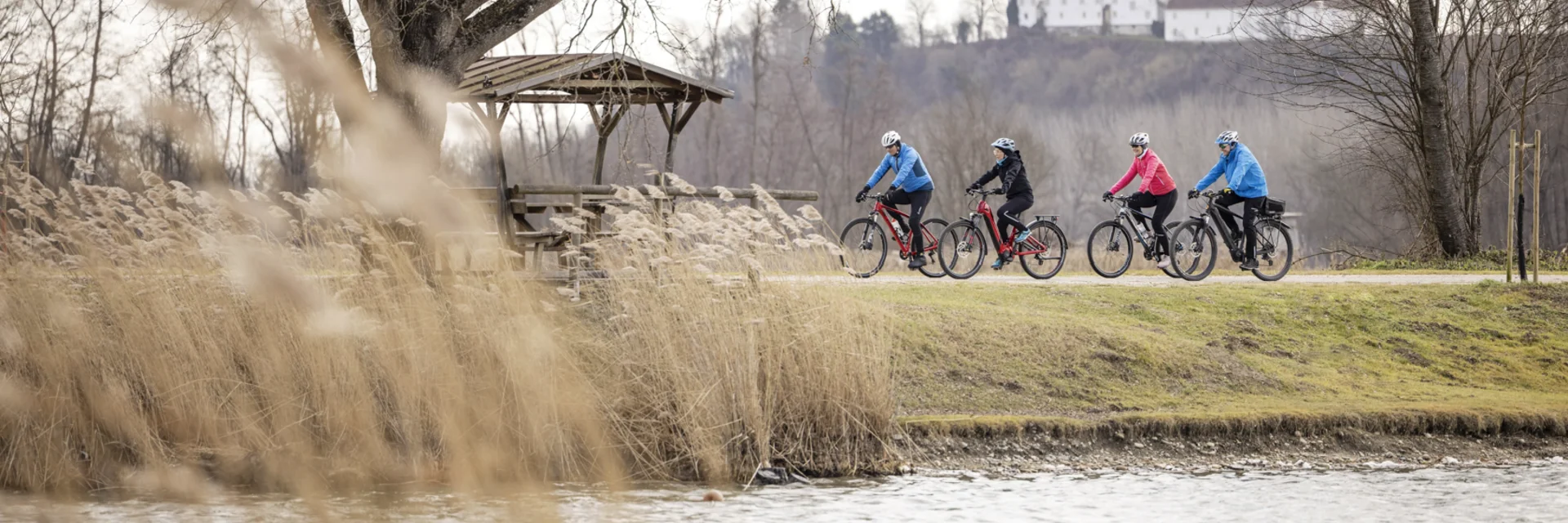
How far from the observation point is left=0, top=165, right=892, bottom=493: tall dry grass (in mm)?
8719

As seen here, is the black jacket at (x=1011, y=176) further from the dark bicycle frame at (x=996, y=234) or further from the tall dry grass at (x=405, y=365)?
the tall dry grass at (x=405, y=365)

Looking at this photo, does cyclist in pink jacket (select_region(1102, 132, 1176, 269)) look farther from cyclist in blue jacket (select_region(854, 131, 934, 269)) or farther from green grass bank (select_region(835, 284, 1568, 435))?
cyclist in blue jacket (select_region(854, 131, 934, 269))

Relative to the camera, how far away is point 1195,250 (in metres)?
15.0

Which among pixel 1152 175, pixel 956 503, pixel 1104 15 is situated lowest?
pixel 956 503

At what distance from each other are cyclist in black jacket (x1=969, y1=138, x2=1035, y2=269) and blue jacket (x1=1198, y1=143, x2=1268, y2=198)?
5.76 ft

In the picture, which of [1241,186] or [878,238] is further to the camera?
[878,238]

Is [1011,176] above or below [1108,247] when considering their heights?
above

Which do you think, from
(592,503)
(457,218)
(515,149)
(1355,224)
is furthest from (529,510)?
(1355,224)

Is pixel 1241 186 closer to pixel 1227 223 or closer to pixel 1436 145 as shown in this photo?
pixel 1227 223

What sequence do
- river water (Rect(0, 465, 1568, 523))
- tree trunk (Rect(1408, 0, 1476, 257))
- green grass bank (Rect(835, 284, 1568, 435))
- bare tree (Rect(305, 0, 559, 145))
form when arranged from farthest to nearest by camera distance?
tree trunk (Rect(1408, 0, 1476, 257)) < bare tree (Rect(305, 0, 559, 145)) < green grass bank (Rect(835, 284, 1568, 435)) < river water (Rect(0, 465, 1568, 523))

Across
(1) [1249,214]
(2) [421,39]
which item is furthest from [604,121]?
(1) [1249,214]

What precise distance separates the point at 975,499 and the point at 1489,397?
522cm

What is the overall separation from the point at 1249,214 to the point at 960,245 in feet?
9.89

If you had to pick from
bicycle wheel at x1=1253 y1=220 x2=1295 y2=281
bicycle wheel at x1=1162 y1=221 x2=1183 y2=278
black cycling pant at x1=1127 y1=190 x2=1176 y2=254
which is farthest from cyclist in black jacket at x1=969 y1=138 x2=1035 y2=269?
bicycle wheel at x1=1253 y1=220 x2=1295 y2=281
